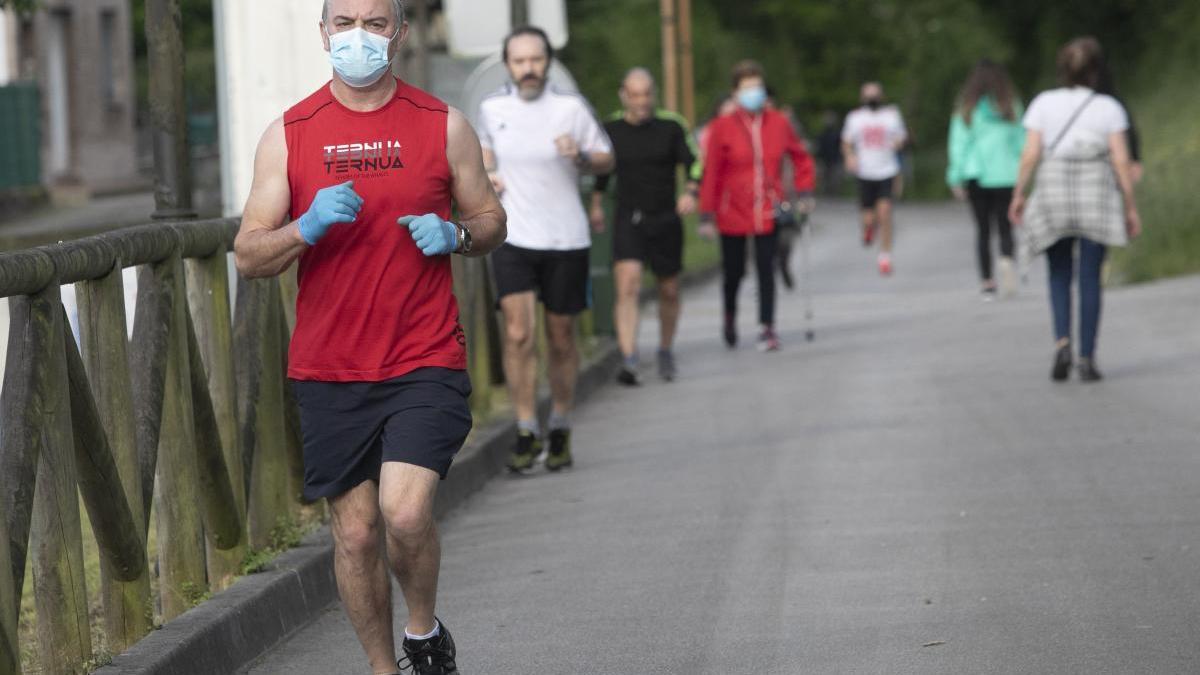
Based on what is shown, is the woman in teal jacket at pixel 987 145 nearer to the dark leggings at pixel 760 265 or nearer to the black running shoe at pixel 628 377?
the dark leggings at pixel 760 265

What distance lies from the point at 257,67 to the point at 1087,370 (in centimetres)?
501

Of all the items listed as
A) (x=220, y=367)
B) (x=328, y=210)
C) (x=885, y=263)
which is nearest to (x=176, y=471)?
(x=220, y=367)

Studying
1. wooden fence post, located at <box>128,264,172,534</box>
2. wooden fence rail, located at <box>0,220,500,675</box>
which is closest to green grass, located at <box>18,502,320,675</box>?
wooden fence rail, located at <box>0,220,500,675</box>

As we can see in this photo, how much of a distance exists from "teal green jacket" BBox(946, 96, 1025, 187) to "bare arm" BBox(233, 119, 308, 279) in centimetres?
1261

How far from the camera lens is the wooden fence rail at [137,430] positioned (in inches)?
208

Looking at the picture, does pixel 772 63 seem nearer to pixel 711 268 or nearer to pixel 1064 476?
pixel 711 268

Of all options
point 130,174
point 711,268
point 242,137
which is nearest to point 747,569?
point 242,137

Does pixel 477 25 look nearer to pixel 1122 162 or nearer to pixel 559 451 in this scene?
pixel 559 451

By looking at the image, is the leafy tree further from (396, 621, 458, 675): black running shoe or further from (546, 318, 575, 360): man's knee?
(396, 621, 458, 675): black running shoe

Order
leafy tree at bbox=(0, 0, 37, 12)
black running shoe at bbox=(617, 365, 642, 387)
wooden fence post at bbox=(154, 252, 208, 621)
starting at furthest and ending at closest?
black running shoe at bbox=(617, 365, 642, 387) → leafy tree at bbox=(0, 0, 37, 12) → wooden fence post at bbox=(154, 252, 208, 621)

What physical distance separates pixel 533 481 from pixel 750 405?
2.56m

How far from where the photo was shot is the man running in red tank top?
5363 millimetres

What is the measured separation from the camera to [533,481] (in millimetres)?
10180

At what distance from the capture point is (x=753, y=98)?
1548 cm
